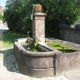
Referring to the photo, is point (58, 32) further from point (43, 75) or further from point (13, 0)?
point (13, 0)

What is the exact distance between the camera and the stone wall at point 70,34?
1135 centimetres

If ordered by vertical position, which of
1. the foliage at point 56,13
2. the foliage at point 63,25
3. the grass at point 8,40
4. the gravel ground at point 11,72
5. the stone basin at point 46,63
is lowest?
the grass at point 8,40

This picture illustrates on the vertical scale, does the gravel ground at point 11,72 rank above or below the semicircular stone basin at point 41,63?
below

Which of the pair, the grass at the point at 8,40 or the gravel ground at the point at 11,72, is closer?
the gravel ground at the point at 11,72

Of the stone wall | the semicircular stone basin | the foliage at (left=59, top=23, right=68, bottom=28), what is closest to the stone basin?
the semicircular stone basin

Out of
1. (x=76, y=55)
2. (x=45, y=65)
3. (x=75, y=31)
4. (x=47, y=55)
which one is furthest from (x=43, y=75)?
(x=75, y=31)

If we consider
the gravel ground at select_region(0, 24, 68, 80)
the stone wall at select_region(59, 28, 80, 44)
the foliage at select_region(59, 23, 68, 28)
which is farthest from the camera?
the foliage at select_region(59, 23, 68, 28)

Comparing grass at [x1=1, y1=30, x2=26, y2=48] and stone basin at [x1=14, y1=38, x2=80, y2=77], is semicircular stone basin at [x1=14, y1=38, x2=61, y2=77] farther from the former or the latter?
grass at [x1=1, y1=30, x2=26, y2=48]

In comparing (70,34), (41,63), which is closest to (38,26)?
(41,63)

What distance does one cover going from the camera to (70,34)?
12.2m

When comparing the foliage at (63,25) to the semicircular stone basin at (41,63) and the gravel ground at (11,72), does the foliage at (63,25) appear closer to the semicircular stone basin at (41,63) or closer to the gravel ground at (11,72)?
the gravel ground at (11,72)

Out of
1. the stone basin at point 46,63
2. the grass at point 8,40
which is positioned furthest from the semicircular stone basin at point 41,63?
the grass at point 8,40

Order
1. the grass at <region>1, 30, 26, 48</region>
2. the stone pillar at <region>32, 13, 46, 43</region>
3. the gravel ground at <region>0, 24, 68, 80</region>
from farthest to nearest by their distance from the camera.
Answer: the grass at <region>1, 30, 26, 48</region>
the stone pillar at <region>32, 13, 46, 43</region>
the gravel ground at <region>0, 24, 68, 80</region>

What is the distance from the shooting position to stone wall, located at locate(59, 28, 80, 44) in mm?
11355
